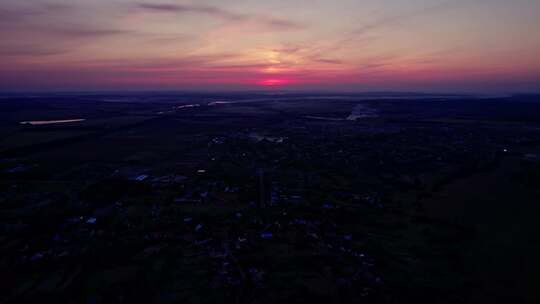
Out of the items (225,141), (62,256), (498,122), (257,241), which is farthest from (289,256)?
(498,122)

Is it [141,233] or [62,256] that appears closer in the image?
[62,256]

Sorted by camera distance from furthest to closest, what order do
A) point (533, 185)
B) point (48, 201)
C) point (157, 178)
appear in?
1. point (157, 178)
2. point (533, 185)
3. point (48, 201)

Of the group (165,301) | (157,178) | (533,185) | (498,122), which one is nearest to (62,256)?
(165,301)

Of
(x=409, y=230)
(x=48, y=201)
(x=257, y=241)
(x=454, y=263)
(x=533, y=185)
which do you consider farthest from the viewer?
(x=533, y=185)

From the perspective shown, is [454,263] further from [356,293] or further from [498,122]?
[498,122]

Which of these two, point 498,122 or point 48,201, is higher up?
point 498,122

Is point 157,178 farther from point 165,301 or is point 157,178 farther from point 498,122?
point 498,122
